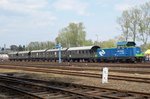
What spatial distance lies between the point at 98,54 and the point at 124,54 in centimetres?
885

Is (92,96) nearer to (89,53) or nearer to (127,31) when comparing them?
(89,53)

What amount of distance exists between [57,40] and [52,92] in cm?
12520

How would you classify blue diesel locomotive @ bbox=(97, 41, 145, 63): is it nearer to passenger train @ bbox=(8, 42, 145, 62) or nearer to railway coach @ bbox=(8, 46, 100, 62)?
passenger train @ bbox=(8, 42, 145, 62)

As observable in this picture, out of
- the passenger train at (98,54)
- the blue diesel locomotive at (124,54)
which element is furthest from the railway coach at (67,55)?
the blue diesel locomotive at (124,54)

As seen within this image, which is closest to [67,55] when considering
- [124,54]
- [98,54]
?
[98,54]

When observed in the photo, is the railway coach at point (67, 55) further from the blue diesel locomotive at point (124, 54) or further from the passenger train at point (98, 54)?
the blue diesel locomotive at point (124, 54)

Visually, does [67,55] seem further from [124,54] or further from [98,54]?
[124,54]

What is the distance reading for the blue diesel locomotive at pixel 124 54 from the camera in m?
48.3

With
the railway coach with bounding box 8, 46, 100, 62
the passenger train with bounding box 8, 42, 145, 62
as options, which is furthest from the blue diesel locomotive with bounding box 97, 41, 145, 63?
the railway coach with bounding box 8, 46, 100, 62

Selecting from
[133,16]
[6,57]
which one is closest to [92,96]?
[133,16]

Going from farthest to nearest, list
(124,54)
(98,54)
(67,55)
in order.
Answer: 1. (67,55)
2. (98,54)
3. (124,54)

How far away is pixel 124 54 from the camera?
4925 cm

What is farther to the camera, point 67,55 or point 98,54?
point 67,55

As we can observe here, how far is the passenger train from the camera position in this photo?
4875cm
